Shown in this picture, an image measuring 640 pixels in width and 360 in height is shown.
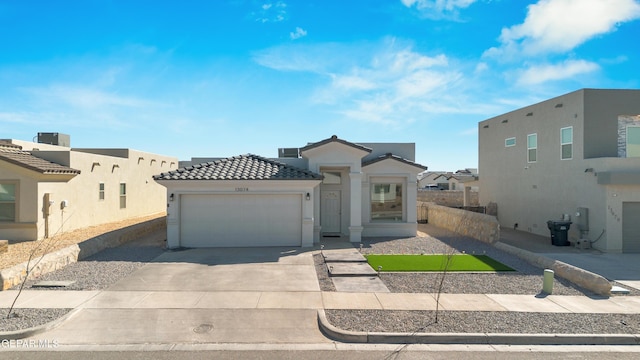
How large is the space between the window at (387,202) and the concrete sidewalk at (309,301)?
8635 mm

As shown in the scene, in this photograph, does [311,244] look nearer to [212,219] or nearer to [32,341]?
[212,219]

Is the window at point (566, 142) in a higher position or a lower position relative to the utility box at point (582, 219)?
higher

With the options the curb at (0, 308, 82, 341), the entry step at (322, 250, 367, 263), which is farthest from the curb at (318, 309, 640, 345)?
the entry step at (322, 250, 367, 263)

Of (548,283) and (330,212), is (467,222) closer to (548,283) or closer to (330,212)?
(330,212)

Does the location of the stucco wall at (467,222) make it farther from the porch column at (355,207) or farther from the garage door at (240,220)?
the garage door at (240,220)

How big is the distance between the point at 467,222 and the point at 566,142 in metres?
5.56

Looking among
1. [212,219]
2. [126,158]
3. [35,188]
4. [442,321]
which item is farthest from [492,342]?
[126,158]

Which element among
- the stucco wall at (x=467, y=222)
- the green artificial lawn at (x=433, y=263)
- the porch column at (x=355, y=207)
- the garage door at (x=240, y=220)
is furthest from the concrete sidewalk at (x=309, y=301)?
the porch column at (x=355, y=207)

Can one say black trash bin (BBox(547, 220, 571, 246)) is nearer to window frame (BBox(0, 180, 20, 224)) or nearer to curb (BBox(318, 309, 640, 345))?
curb (BBox(318, 309, 640, 345))

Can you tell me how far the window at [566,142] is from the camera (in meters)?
15.4

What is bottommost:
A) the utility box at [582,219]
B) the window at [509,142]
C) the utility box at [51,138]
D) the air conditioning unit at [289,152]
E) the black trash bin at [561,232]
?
the black trash bin at [561,232]

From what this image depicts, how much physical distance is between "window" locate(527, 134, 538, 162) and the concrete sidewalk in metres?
11.0

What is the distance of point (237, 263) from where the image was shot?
11.1 meters

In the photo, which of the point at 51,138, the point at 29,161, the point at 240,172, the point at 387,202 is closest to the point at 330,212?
the point at 387,202
